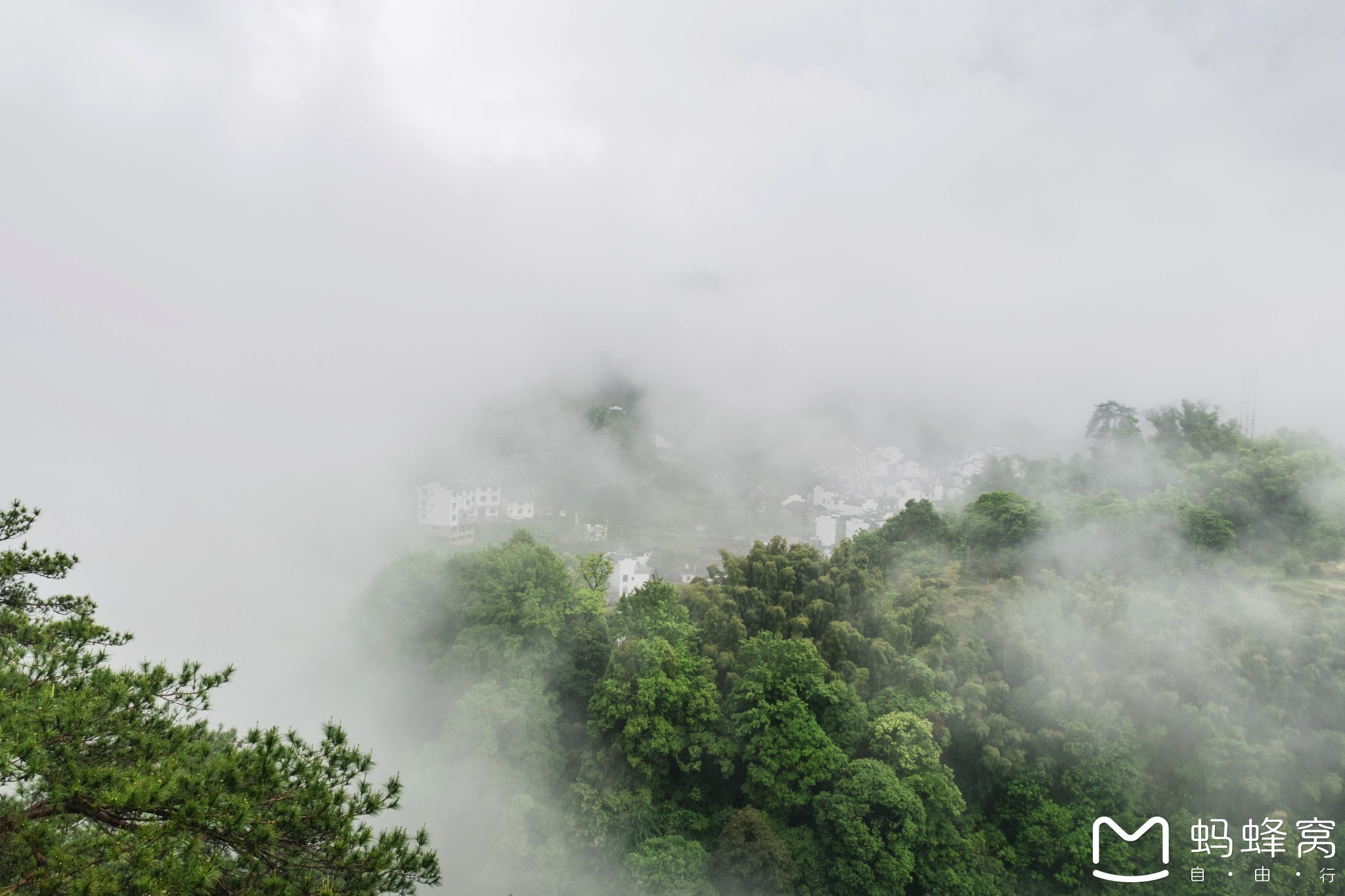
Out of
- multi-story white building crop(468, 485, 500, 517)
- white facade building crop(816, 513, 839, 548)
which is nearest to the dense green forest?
white facade building crop(816, 513, 839, 548)

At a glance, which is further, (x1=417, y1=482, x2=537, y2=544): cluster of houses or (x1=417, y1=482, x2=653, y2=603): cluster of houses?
(x1=417, y1=482, x2=537, y2=544): cluster of houses

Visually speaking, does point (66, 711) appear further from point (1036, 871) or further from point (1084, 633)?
point (1084, 633)

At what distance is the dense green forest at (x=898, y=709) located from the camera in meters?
12.2

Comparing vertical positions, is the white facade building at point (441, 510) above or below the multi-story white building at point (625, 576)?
above

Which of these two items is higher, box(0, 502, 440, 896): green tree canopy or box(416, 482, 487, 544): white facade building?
box(416, 482, 487, 544): white facade building

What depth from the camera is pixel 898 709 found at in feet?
46.2

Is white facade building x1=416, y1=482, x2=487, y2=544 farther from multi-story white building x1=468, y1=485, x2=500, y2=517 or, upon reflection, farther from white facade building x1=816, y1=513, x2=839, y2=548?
white facade building x1=816, y1=513, x2=839, y2=548

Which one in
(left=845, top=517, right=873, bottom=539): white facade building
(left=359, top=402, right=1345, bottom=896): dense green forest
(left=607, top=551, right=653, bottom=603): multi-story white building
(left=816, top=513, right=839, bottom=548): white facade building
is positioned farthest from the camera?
(left=816, top=513, right=839, bottom=548): white facade building

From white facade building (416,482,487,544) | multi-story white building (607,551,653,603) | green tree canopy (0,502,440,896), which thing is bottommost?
green tree canopy (0,502,440,896)

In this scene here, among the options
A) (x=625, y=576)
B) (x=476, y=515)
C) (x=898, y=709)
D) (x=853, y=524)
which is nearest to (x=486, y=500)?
(x=476, y=515)

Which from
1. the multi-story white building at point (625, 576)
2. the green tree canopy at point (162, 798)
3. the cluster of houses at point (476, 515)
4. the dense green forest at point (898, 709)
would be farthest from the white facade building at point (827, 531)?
the green tree canopy at point (162, 798)

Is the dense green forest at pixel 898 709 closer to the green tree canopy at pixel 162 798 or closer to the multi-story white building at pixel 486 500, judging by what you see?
the green tree canopy at pixel 162 798

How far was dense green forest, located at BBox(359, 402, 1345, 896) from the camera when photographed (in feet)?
40.1

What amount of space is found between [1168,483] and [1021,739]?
1642 cm
